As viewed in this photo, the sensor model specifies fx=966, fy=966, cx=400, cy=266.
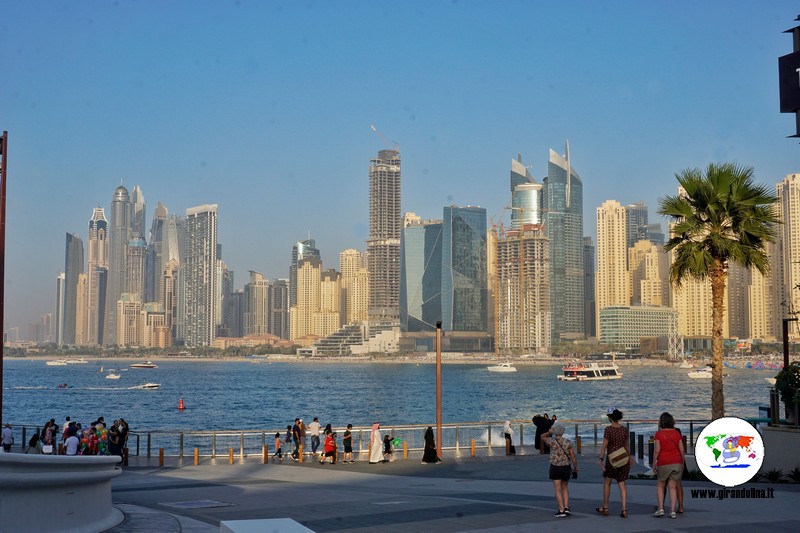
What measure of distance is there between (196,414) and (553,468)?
295ft

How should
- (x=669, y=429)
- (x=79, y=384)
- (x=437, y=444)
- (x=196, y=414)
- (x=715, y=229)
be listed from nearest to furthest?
(x=669, y=429) → (x=715, y=229) → (x=437, y=444) → (x=196, y=414) → (x=79, y=384)

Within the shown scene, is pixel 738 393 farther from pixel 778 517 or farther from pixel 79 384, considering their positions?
pixel 778 517

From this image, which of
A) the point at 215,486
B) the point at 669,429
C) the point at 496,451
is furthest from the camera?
the point at 496,451

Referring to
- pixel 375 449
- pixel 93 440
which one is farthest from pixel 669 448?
pixel 93 440

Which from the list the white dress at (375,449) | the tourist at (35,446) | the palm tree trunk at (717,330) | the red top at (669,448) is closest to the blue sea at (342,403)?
the tourist at (35,446)

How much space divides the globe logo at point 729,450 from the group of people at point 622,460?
0.43m

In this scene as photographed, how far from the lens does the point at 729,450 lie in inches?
586

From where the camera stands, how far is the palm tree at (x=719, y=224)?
88.5ft

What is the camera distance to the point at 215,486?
72.7 feet

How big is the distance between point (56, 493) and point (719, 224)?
67.8ft

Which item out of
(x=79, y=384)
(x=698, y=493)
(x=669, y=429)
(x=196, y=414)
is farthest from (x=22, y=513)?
(x=79, y=384)

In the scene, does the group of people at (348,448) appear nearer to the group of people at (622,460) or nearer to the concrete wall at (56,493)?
the group of people at (622,460)

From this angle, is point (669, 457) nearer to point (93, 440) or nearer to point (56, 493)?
point (56, 493)

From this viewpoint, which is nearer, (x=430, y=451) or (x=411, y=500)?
(x=411, y=500)
